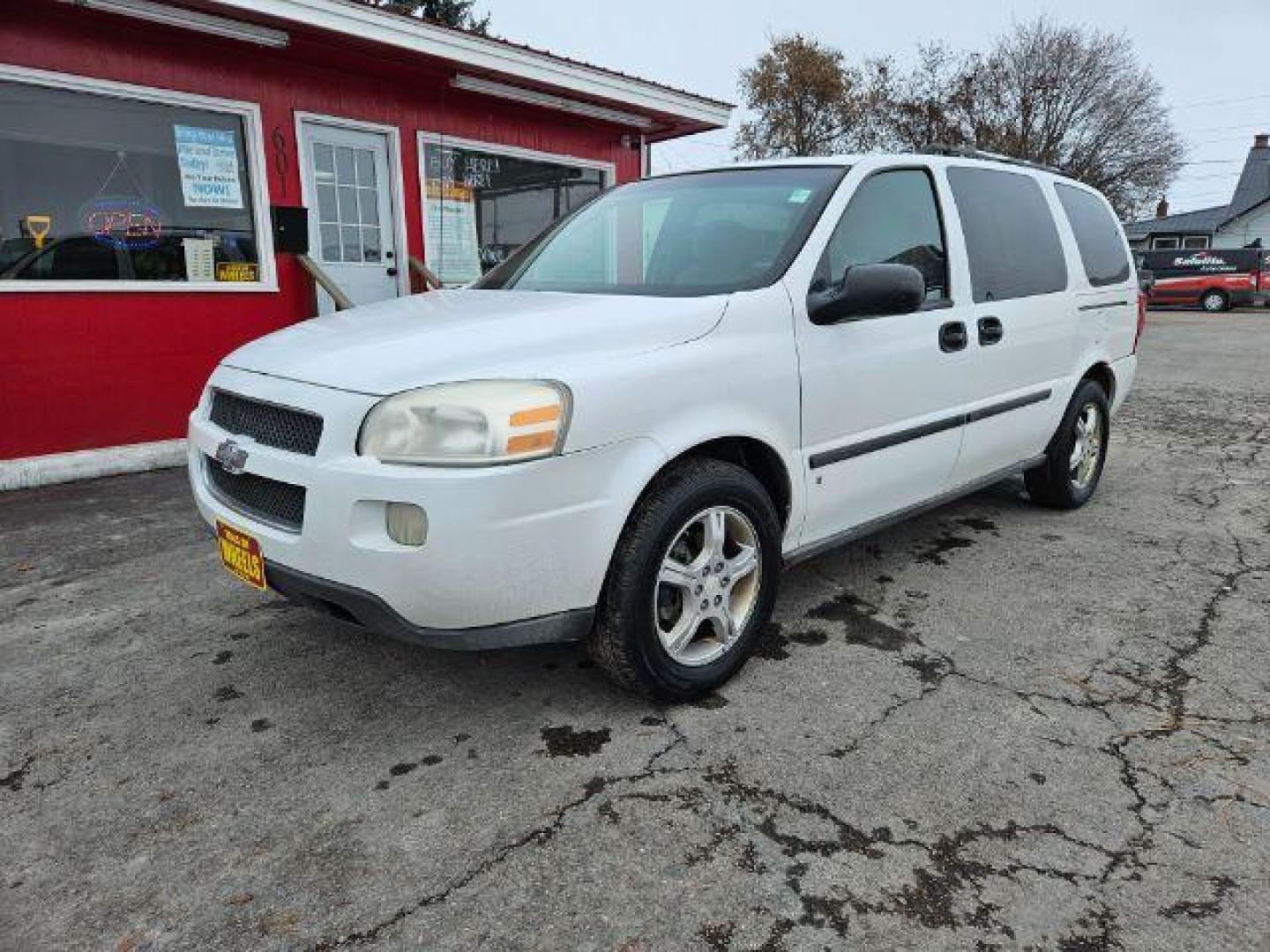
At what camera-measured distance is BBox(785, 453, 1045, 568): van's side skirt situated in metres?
3.16

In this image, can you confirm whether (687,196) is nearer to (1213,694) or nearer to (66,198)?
(1213,694)

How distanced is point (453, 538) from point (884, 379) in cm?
180

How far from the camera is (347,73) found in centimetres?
704

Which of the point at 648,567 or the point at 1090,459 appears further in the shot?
the point at 1090,459

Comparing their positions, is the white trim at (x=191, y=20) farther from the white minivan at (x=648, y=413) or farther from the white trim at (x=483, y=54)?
the white minivan at (x=648, y=413)

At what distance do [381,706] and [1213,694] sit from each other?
2697mm

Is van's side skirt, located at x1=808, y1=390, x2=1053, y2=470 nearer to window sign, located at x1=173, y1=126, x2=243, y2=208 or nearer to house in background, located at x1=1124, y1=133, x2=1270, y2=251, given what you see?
window sign, located at x1=173, y1=126, x2=243, y2=208

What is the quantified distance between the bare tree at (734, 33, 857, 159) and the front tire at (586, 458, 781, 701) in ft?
100

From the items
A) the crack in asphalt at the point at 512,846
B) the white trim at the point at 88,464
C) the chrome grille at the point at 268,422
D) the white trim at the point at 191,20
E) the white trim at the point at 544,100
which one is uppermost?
the white trim at the point at 191,20

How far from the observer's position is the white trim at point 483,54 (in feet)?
19.5

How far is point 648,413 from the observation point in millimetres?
2490

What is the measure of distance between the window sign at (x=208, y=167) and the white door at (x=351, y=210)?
568mm

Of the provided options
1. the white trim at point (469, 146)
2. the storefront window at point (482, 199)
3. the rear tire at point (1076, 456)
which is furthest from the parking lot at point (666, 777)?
the storefront window at point (482, 199)

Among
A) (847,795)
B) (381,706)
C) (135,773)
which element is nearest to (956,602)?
(847,795)
